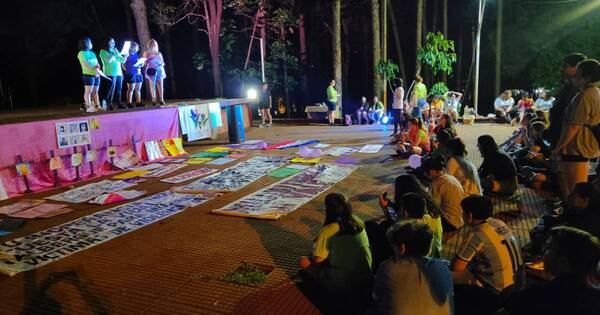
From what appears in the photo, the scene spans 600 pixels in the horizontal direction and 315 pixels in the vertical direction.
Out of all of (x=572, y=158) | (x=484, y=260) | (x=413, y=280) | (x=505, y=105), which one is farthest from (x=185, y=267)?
(x=505, y=105)

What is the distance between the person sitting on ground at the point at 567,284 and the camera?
211 centimetres

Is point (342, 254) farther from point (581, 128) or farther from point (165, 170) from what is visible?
point (165, 170)

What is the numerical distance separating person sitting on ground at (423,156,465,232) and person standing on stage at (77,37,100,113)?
25.4 feet

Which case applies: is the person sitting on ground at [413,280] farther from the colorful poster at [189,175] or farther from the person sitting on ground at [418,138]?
the person sitting on ground at [418,138]

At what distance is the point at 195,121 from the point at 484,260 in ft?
34.4

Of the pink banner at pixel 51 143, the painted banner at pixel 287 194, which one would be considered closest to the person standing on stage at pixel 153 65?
the pink banner at pixel 51 143

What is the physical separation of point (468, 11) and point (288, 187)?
63.6 feet

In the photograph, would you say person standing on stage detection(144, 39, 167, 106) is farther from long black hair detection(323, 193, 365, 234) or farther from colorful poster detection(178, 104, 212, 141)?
long black hair detection(323, 193, 365, 234)

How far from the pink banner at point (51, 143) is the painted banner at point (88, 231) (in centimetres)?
251

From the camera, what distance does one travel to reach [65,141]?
27.4 feet

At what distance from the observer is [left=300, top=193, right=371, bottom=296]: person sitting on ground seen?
326cm

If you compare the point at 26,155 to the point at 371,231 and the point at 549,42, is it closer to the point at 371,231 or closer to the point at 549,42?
the point at 371,231

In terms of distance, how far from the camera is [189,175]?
848 centimetres

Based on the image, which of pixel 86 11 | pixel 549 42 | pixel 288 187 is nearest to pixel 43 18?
pixel 86 11
